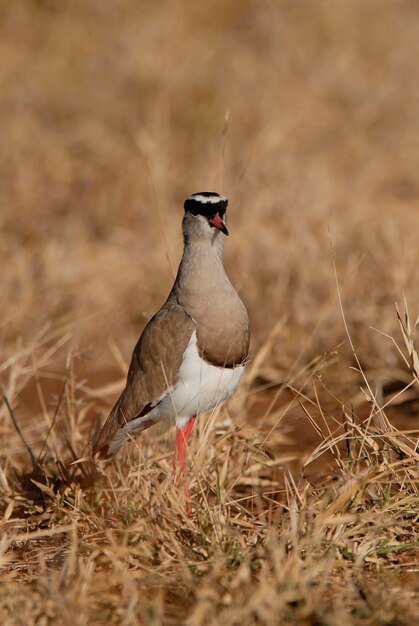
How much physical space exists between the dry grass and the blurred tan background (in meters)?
0.02

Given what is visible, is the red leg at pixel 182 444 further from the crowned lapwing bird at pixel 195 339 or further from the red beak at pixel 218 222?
→ the red beak at pixel 218 222

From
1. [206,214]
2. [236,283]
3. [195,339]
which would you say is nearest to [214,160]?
[236,283]

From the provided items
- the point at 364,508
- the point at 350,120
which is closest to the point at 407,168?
the point at 350,120

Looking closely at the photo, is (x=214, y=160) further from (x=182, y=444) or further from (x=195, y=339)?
(x=195, y=339)

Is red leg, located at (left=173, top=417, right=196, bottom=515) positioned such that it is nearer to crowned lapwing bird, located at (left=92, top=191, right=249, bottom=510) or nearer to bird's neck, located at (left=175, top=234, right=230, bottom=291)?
crowned lapwing bird, located at (left=92, top=191, right=249, bottom=510)

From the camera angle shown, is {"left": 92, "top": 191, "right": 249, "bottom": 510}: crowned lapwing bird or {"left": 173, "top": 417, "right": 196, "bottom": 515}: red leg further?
{"left": 173, "top": 417, "right": 196, "bottom": 515}: red leg

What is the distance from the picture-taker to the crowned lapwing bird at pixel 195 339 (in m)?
3.69

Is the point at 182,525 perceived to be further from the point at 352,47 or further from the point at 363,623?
the point at 352,47

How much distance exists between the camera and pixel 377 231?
6.62 metres

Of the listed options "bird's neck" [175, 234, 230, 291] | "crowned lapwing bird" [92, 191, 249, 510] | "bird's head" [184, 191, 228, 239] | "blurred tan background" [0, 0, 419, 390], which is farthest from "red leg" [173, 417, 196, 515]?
"blurred tan background" [0, 0, 419, 390]

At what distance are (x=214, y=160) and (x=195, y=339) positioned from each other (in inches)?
185

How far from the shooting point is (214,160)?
818 centimetres

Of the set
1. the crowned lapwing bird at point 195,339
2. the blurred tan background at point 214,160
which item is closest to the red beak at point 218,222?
the crowned lapwing bird at point 195,339

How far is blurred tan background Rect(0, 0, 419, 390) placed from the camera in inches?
244
